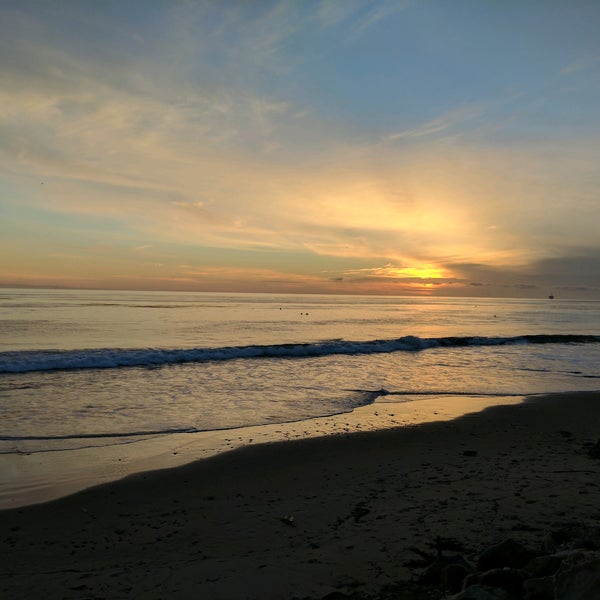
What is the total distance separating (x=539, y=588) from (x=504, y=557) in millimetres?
831

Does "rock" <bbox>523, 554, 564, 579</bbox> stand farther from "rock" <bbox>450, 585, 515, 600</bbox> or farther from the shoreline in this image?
the shoreline

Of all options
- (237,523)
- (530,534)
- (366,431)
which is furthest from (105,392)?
(530,534)

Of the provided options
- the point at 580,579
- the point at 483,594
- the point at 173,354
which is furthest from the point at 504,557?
the point at 173,354

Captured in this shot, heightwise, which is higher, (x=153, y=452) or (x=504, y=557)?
(x=504, y=557)

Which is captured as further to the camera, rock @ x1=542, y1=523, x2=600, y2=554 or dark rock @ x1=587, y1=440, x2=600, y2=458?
dark rock @ x1=587, y1=440, x2=600, y2=458

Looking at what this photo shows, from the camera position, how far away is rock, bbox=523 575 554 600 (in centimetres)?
360

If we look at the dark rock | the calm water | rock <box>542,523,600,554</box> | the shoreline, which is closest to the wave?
the calm water

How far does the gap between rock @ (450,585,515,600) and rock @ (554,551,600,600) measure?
389 millimetres

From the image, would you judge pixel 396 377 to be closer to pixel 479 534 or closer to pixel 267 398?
pixel 267 398

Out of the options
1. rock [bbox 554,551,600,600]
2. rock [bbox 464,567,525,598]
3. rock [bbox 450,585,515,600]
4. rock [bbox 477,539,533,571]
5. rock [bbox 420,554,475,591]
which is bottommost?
rock [bbox 420,554,475,591]

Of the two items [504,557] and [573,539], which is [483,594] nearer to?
[504,557]

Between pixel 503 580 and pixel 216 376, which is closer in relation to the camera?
pixel 503 580

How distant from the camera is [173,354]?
2473cm

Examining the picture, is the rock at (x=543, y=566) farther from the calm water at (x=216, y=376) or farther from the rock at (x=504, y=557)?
the calm water at (x=216, y=376)
